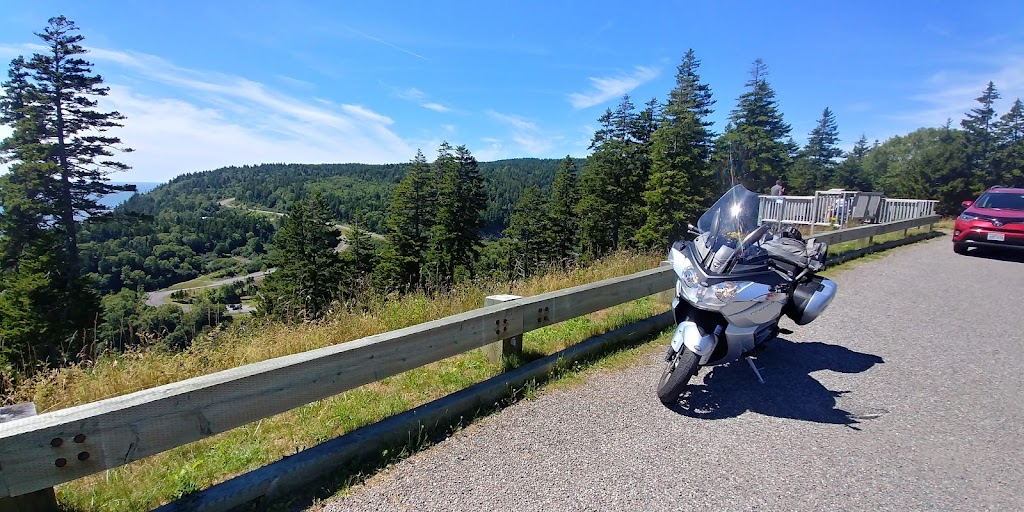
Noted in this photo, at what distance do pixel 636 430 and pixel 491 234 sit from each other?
9263 cm

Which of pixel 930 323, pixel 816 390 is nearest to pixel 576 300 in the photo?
pixel 816 390

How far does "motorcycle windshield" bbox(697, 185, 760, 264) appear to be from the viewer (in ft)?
13.5

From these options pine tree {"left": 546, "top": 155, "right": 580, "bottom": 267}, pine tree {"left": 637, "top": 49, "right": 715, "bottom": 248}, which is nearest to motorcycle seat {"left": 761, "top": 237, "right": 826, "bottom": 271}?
pine tree {"left": 637, "top": 49, "right": 715, "bottom": 248}

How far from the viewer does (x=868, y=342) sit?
5.43m

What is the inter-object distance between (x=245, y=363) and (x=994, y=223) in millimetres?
15435

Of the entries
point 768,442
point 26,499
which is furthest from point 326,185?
point 768,442

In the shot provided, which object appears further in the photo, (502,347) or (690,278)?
(502,347)

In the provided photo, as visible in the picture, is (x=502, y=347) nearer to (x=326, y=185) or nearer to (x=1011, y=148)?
(x=1011, y=148)

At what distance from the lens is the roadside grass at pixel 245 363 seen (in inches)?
101

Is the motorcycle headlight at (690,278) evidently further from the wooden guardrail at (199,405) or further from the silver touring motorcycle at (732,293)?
the wooden guardrail at (199,405)

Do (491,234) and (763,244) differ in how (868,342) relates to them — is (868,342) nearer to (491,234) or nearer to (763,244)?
(763,244)

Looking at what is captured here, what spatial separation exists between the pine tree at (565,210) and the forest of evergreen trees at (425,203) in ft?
0.50

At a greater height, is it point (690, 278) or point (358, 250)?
point (690, 278)

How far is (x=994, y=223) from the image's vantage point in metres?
11.0
